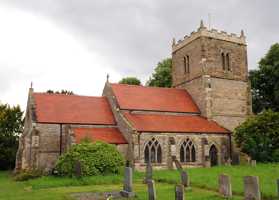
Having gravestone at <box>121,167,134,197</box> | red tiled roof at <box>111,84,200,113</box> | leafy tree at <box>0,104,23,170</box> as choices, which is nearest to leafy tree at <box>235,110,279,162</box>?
red tiled roof at <box>111,84,200,113</box>

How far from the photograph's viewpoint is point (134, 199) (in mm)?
15078

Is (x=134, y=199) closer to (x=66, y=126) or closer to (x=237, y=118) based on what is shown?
(x=66, y=126)

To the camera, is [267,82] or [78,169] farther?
[267,82]

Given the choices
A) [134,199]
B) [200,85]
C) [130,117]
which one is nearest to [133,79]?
[200,85]

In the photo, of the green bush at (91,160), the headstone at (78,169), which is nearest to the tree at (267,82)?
the green bush at (91,160)

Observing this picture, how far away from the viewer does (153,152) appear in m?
29.9

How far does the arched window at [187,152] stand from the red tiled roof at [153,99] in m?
4.54

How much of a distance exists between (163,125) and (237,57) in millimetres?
13312

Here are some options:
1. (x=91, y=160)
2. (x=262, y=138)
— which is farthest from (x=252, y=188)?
(x=262, y=138)

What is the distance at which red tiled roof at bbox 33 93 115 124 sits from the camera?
30.5m

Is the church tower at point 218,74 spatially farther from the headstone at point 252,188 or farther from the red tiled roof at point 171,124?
the headstone at point 252,188

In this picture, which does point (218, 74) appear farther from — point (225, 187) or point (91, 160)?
point (225, 187)

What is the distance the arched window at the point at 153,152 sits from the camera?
1161 inches

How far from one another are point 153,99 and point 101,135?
25.7 ft
